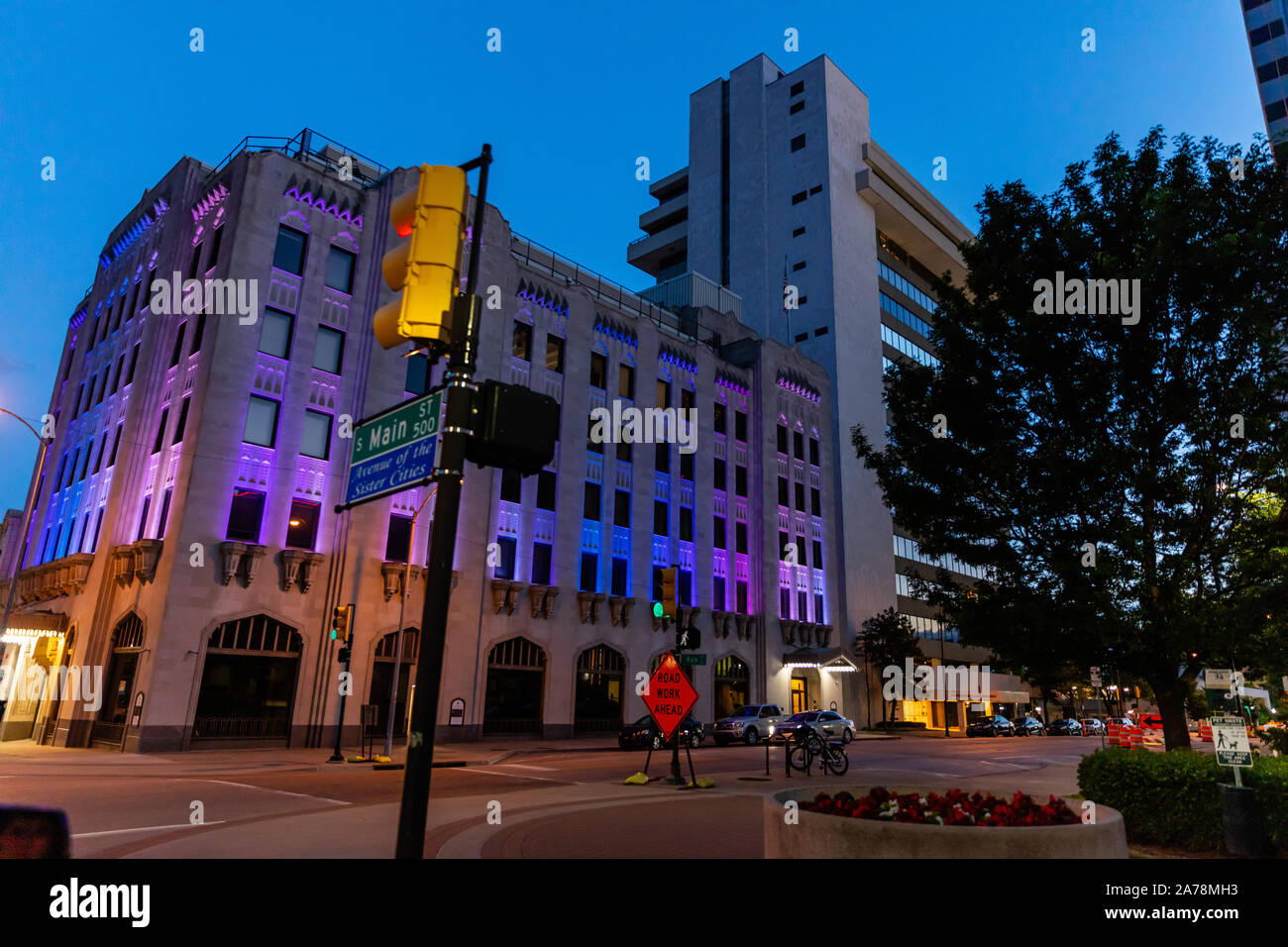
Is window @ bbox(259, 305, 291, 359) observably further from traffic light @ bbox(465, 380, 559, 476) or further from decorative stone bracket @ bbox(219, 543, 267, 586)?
traffic light @ bbox(465, 380, 559, 476)

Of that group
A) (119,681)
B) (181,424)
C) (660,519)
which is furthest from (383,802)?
(660,519)

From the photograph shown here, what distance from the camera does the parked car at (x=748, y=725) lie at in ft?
120

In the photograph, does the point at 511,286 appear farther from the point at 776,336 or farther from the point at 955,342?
the point at 776,336

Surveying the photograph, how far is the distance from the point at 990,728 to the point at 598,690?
3507 cm

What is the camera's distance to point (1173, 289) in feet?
41.0

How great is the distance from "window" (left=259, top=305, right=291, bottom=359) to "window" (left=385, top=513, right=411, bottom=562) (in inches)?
297

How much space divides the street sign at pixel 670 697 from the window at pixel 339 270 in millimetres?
23707

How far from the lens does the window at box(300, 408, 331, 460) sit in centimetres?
2939

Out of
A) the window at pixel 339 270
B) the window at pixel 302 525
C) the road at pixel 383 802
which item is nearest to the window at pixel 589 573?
the window at pixel 302 525

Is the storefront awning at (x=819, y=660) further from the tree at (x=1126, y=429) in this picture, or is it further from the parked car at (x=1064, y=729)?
the tree at (x=1126, y=429)

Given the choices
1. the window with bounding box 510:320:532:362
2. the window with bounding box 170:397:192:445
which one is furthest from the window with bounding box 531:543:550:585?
the window with bounding box 170:397:192:445

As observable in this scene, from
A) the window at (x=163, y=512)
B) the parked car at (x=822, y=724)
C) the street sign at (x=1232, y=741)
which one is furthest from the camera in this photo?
the parked car at (x=822, y=724)

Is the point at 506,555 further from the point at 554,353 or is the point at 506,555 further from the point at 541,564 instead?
the point at 554,353
